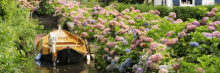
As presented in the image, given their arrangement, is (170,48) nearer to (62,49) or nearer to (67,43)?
(62,49)

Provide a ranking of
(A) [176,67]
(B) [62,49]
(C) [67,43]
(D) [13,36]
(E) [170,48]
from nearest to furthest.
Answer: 1. (A) [176,67]
2. (E) [170,48]
3. (D) [13,36]
4. (B) [62,49]
5. (C) [67,43]

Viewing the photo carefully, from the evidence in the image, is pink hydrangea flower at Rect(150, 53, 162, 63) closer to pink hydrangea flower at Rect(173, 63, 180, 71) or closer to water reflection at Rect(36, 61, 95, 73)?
pink hydrangea flower at Rect(173, 63, 180, 71)

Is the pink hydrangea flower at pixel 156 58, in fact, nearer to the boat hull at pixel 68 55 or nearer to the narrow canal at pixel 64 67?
the narrow canal at pixel 64 67

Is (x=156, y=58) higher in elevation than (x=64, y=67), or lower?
higher

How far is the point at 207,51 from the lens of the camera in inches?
183

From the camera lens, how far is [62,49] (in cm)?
1195

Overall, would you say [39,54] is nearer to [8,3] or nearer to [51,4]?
[8,3]

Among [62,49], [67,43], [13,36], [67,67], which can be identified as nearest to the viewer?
[13,36]

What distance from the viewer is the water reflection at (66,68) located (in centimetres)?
1075

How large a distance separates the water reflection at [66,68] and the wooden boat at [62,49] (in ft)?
0.68

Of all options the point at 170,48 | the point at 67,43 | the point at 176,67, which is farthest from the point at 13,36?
the point at 67,43

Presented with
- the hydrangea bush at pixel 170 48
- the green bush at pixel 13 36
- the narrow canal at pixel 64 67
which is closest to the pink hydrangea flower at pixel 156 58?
the hydrangea bush at pixel 170 48

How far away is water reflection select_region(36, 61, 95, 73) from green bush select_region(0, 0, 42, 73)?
0.64 meters

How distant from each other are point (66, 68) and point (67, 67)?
17 cm
